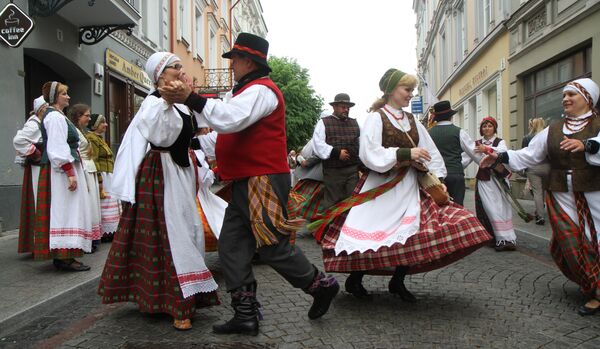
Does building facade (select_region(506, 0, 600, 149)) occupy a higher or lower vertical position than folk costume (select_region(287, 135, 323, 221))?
higher

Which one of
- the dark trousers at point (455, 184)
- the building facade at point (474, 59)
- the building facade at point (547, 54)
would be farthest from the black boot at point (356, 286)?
the building facade at point (547, 54)

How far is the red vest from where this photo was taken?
3002mm

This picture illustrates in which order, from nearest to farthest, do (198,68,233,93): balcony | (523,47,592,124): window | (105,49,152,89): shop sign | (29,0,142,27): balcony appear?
(29,0,142,27): balcony < (523,47,592,124): window < (105,49,152,89): shop sign < (198,68,233,93): balcony

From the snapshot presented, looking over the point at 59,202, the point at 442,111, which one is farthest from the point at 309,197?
the point at 59,202

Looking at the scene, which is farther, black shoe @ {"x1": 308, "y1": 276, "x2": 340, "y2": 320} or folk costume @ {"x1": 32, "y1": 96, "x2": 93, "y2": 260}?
folk costume @ {"x1": 32, "y1": 96, "x2": 93, "y2": 260}

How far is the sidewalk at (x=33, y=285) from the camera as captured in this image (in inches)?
139

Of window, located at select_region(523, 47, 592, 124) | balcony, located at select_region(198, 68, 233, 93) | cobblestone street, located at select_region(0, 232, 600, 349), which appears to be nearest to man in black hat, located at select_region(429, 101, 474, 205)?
cobblestone street, located at select_region(0, 232, 600, 349)

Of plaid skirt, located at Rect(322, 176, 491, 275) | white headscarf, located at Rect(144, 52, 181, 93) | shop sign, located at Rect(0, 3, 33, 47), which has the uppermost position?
shop sign, located at Rect(0, 3, 33, 47)

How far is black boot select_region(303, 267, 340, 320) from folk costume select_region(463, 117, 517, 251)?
356cm

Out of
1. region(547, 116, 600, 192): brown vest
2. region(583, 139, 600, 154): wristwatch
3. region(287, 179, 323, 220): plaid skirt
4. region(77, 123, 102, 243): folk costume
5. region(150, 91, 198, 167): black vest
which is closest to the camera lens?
region(150, 91, 198, 167): black vest

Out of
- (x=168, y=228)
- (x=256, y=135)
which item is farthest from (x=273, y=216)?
(x=168, y=228)

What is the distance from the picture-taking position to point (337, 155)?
6660 mm

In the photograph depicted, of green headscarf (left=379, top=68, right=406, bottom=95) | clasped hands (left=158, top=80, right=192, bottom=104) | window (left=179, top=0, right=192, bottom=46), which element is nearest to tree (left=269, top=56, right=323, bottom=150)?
window (left=179, top=0, right=192, bottom=46)

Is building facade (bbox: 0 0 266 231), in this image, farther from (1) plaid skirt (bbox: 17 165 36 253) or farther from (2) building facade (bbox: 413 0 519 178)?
(2) building facade (bbox: 413 0 519 178)
